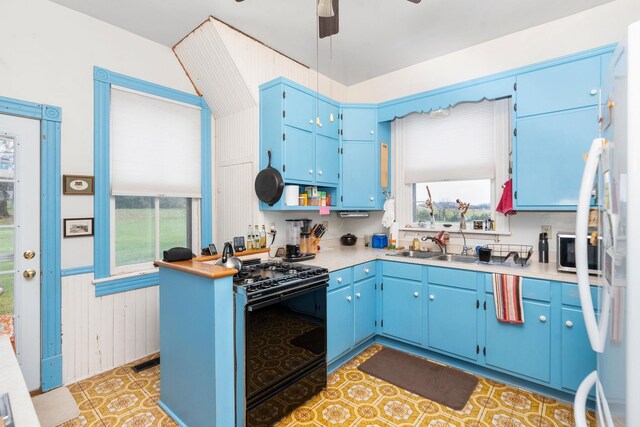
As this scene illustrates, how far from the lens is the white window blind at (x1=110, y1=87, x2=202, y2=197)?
2.72 metres

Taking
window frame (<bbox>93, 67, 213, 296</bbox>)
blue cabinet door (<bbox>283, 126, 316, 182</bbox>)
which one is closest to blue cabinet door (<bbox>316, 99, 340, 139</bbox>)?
blue cabinet door (<bbox>283, 126, 316, 182</bbox>)

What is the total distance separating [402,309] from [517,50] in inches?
106

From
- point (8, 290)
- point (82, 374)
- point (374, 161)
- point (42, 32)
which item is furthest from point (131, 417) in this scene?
point (374, 161)

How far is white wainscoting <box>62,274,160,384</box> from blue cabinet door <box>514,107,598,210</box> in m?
3.46

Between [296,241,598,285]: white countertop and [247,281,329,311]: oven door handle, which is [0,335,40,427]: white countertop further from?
[296,241,598,285]: white countertop

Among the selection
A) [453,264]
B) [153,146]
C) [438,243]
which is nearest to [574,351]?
[453,264]

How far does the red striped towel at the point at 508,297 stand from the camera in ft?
7.68

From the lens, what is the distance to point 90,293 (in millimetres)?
2557

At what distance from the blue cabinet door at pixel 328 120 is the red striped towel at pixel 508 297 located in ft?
6.77

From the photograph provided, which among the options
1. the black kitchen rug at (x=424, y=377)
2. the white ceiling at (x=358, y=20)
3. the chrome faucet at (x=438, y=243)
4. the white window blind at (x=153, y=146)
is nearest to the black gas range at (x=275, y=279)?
the black kitchen rug at (x=424, y=377)

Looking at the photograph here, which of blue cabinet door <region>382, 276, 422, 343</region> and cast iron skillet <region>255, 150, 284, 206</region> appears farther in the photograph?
Answer: blue cabinet door <region>382, 276, 422, 343</region>

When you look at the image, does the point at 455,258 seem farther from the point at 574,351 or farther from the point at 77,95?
the point at 77,95

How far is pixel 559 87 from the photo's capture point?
242 cm

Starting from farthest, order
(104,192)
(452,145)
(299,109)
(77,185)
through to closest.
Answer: (452,145), (299,109), (104,192), (77,185)
